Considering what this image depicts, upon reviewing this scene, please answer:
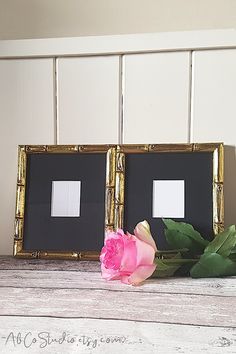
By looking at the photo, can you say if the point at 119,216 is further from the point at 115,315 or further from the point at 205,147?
the point at 115,315

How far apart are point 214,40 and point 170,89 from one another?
0.13 m

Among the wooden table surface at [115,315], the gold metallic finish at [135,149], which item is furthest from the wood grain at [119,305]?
the gold metallic finish at [135,149]

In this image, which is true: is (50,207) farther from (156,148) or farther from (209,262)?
(209,262)

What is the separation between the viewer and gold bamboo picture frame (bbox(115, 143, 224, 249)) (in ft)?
2.69

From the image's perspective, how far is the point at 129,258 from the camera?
2.19 ft

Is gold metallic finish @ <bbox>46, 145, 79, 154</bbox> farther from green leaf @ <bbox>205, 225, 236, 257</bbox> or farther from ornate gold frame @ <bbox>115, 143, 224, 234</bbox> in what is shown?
green leaf @ <bbox>205, 225, 236, 257</bbox>

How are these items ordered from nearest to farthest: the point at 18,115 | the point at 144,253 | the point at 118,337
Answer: the point at 118,337 < the point at 144,253 < the point at 18,115

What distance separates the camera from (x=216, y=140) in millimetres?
899

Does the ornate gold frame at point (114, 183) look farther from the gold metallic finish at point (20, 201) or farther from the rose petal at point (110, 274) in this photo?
the rose petal at point (110, 274)

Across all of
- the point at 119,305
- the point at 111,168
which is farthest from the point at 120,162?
the point at 119,305

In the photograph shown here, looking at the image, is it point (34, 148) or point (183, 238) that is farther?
point (34, 148)

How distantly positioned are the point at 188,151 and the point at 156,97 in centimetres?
14

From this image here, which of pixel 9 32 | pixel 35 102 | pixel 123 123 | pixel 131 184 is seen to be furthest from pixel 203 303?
pixel 9 32

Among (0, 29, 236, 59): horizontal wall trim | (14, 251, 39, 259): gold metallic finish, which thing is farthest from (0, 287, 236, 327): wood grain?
(0, 29, 236, 59): horizontal wall trim
